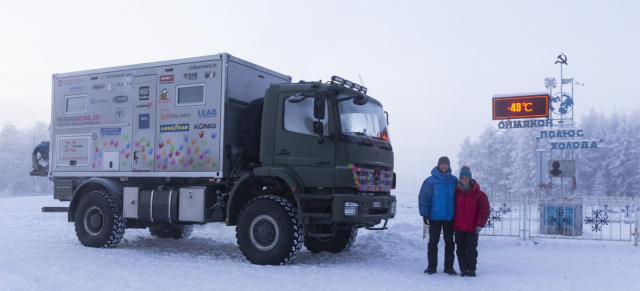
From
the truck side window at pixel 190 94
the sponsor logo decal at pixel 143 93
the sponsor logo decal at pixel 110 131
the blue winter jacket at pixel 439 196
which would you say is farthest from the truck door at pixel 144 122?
the blue winter jacket at pixel 439 196

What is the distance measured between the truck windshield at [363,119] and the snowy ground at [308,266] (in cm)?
234

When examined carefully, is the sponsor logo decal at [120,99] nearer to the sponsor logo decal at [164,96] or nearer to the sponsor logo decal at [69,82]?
the sponsor logo decal at [164,96]

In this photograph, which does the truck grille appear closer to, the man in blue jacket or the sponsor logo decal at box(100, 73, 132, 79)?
the man in blue jacket

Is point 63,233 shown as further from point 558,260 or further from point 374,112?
point 558,260

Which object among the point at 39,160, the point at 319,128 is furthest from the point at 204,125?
the point at 39,160

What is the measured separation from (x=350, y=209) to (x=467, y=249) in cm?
197

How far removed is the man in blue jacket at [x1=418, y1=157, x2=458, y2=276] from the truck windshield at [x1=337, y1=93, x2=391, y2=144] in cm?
154

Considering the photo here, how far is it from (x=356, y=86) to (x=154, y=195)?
14.9ft

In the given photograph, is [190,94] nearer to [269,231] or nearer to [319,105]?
[319,105]

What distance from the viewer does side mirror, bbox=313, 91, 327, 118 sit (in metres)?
9.51

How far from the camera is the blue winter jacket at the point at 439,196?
935cm

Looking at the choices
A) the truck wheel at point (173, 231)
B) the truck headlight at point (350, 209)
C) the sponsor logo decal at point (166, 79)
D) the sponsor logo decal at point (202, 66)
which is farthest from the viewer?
the truck wheel at point (173, 231)

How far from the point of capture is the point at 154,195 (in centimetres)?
1155

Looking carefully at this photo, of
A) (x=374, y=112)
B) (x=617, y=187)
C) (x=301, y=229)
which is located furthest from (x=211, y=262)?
(x=617, y=187)
